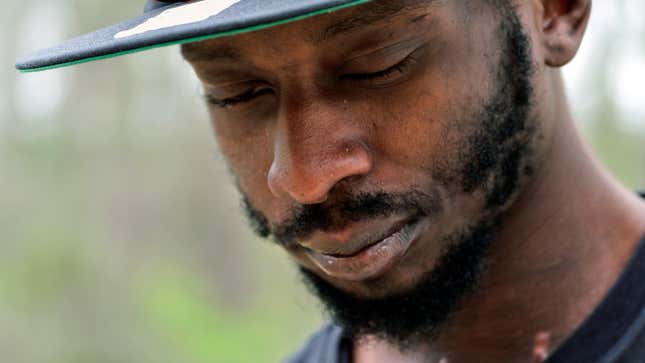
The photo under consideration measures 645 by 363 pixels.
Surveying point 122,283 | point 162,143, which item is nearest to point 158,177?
point 162,143

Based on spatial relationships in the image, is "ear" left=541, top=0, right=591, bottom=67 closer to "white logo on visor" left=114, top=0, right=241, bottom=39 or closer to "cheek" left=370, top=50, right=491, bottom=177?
"cheek" left=370, top=50, right=491, bottom=177

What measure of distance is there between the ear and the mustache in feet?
1.13

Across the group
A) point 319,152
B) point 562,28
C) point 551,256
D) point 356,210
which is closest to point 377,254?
point 356,210

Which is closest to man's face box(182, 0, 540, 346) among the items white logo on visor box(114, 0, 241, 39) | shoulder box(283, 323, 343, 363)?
white logo on visor box(114, 0, 241, 39)

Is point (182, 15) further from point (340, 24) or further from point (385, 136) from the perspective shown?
point (385, 136)

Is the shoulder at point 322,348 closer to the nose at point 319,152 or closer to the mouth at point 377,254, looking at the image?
the mouth at point 377,254

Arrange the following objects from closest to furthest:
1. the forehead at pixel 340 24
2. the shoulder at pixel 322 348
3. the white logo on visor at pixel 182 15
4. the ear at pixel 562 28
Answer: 1. the white logo on visor at pixel 182 15
2. the forehead at pixel 340 24
3. the ear at pixel 562 28
4. the shoulder at pixel 322 348

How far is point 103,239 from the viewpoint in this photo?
851 centimetres

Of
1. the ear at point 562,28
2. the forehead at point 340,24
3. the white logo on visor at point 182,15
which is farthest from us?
the ear at point 562,28

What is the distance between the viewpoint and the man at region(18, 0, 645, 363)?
1.67 meters

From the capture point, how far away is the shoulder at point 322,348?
2.26 m

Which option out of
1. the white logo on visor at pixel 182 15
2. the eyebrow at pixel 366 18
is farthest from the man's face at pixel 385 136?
the white logo on visor at pixel 182 15

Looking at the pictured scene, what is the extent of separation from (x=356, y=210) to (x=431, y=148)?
165 millimetres

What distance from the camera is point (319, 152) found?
1.67 meters
